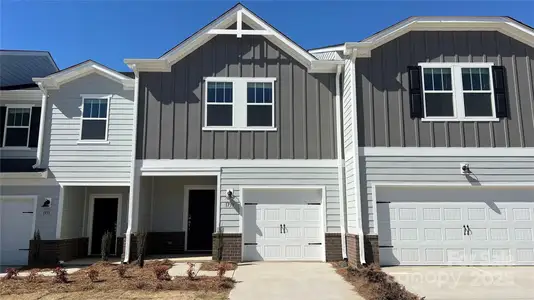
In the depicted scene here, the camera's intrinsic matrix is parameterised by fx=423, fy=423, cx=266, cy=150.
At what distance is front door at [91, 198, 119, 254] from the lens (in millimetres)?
13156

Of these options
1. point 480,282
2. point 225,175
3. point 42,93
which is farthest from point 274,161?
point 42,93

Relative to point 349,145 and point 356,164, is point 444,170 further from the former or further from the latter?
point 349,145

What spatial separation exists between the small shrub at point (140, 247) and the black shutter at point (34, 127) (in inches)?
179

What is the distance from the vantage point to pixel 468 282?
8.14 meters

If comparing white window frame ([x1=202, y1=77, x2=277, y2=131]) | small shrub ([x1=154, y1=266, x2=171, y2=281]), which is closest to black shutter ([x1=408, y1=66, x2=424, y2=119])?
white window frame ([x1=202, y1=77, x2=277, y2=131])

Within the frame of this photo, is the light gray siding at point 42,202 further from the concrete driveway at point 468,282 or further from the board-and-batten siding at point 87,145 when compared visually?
the concrete driveway at point 468,282

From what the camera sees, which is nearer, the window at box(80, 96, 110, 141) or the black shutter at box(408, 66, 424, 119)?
the black shutter at box(408, 66, 424, 119)

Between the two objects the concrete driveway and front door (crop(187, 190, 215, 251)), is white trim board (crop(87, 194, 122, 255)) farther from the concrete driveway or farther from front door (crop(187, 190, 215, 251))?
the concrete driveway

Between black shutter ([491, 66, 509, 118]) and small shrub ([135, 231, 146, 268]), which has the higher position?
black shutter ([491, 66, 509, 118])

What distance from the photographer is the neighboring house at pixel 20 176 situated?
11.8 metres

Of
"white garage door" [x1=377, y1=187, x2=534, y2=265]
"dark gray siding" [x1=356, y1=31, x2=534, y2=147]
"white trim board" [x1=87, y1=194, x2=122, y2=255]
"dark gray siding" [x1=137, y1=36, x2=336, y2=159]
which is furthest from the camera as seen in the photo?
"white trim board" [x1=87, y1=194, x2=122, y2=255]

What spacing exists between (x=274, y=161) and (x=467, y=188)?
192 inches

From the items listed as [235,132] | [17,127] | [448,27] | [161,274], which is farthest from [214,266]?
[448,27]

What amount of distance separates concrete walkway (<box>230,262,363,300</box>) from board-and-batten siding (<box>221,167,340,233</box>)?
160 centimetres
